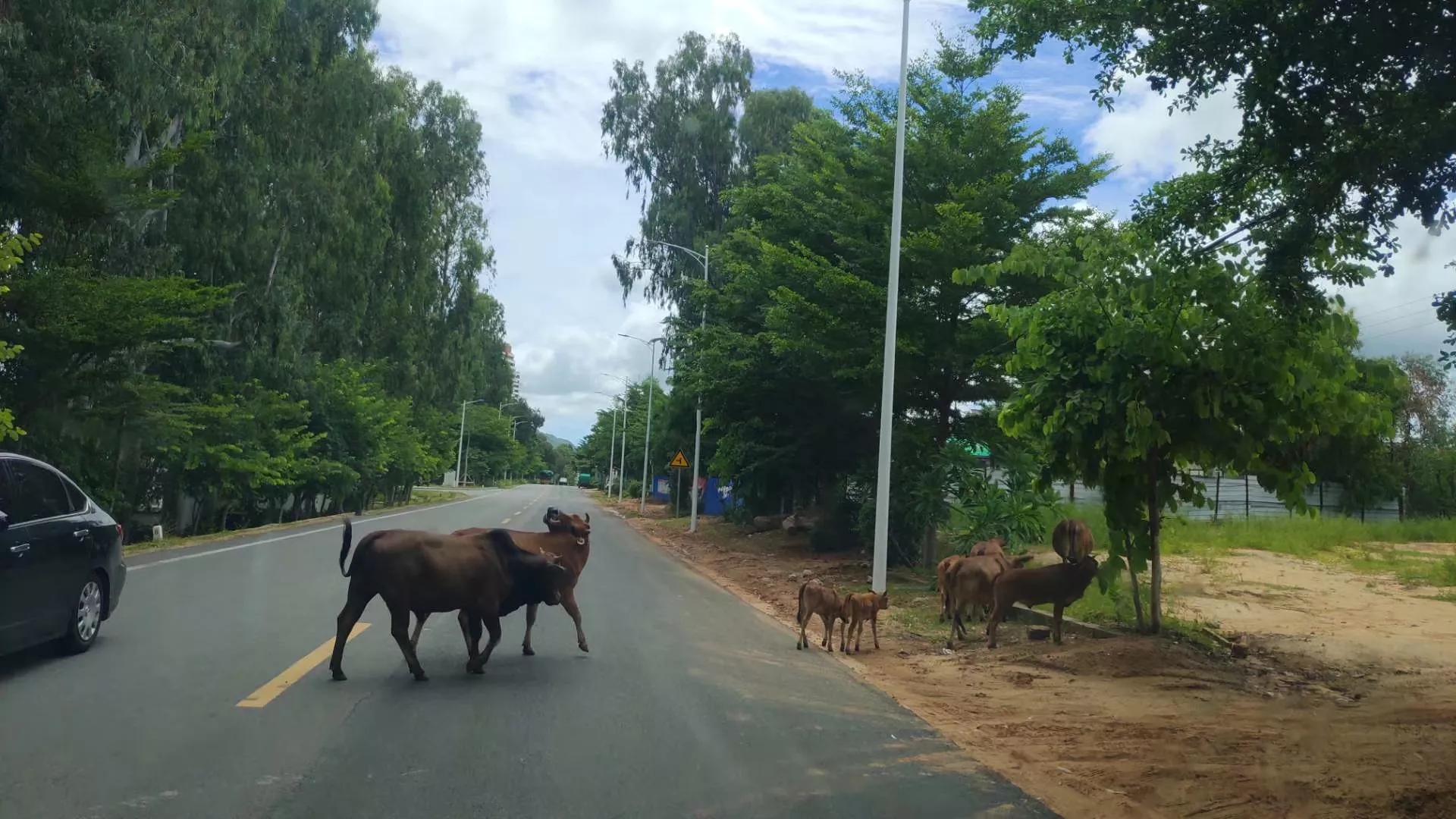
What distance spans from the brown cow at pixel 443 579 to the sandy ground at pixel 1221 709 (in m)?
3.11

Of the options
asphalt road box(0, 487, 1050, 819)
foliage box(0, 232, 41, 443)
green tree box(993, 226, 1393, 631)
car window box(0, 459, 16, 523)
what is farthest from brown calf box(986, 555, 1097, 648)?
foliage box(0, 232, 41, 443)

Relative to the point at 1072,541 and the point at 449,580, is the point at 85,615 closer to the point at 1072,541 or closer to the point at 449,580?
the point at 449,580

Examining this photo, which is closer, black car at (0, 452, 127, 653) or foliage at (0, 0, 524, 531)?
black car at (0, 452, 127, 653)

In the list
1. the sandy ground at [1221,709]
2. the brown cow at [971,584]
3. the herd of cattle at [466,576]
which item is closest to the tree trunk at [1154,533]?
the sandy ground at [1221,709]

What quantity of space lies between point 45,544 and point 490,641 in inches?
133

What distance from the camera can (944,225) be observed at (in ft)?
53.3

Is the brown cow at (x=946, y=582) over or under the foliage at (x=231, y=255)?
under

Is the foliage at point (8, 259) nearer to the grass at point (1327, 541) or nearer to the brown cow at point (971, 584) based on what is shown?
the brown cow at point (971, 584)

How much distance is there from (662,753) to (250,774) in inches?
86.7

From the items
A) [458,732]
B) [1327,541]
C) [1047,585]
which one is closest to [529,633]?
[458,732]

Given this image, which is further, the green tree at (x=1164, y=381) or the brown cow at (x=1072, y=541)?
the brown cow at (x=1072, y=541)

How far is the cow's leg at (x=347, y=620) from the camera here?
7.77 meters

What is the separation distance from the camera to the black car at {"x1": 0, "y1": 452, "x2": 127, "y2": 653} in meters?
7.61

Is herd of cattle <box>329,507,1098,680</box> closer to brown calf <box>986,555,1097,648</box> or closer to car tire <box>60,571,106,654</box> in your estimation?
car tire <box>60,571,106,654</box>
